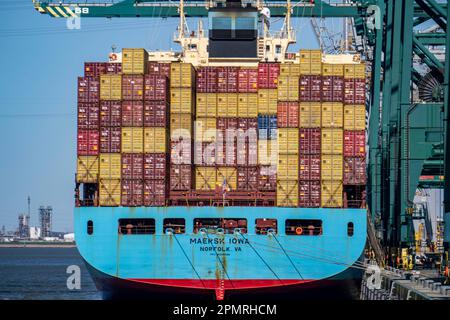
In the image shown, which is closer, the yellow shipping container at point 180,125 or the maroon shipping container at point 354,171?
the maroon shipping container at point 354,171

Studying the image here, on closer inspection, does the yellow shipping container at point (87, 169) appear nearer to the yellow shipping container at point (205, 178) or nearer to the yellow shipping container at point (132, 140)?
the yellow shipping container at point (132, 140)

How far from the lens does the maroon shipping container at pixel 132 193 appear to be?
154 ft

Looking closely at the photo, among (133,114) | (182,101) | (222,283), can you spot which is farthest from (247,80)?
(222,283)

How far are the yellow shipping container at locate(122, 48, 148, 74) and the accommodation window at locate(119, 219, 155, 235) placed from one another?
301 inches

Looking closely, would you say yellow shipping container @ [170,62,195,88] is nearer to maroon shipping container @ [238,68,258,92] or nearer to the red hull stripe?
maroon shipping container @ [238,68,258,92]

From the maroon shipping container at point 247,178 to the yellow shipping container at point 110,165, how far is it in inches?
238

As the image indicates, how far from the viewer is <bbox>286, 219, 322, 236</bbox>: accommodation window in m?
46.8

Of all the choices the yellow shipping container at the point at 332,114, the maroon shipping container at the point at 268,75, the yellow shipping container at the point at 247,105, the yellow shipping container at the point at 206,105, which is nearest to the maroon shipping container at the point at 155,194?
the yellow shipping container at the point at 206,105

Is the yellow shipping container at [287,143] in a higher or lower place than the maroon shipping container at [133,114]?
lower

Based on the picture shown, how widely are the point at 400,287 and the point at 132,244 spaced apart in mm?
14673
